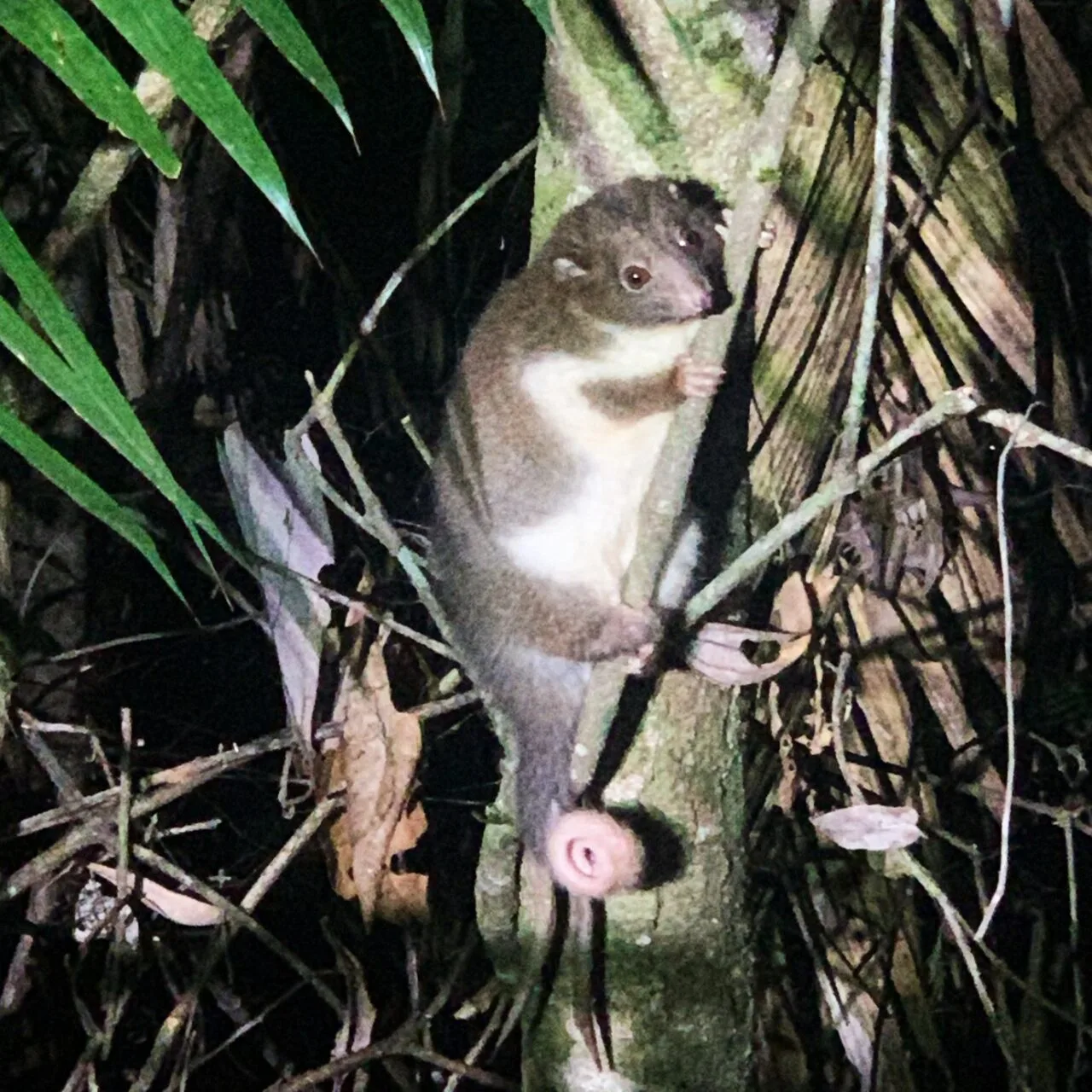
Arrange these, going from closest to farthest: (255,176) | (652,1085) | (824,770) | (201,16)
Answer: (255,176), (201,16), (652,1085), (824,770)

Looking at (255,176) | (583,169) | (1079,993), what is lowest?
(1079,993)

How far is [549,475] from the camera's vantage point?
1938 mm

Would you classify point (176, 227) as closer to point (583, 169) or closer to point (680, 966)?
point (583, 169)

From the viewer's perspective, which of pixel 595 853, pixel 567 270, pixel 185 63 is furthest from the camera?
pixel 567 270

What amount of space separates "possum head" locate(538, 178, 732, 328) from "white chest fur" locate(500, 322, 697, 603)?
0.07m

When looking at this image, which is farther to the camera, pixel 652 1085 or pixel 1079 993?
pixel 1079 993

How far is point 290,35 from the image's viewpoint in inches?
33.6

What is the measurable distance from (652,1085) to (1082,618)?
3.49ft

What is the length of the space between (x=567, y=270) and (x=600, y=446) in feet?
0.92

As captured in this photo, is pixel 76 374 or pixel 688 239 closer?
pixel 76 374

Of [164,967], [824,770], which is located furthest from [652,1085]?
[164,967]

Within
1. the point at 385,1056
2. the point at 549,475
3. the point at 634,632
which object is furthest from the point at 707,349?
the point at 385,1056

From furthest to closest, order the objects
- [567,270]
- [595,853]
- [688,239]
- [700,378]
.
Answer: [567,270]
[688,239]
[595,853]
[700,378]

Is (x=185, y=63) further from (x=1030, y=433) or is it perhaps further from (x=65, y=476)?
(x=1030, y=433)
